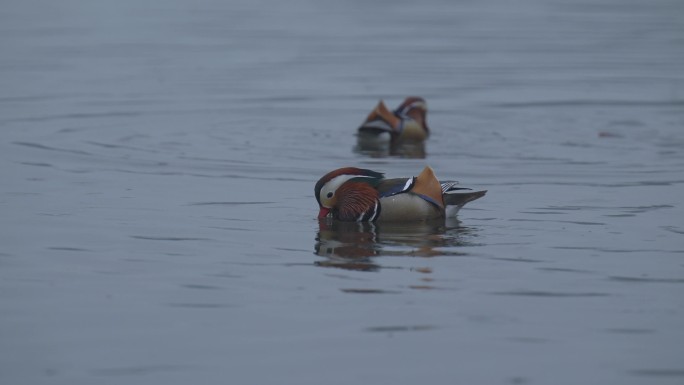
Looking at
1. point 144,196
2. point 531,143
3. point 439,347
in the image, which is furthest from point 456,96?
point 439,347

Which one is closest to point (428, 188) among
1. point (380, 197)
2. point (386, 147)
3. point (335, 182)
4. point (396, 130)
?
point (380, 197)

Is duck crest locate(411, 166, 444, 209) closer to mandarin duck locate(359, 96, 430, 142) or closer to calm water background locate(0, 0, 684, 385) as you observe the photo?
calm water background locate(0, 0, 684, 385)

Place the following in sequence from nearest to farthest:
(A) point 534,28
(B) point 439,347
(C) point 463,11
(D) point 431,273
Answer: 1. (B) point 439,347
2. (D) point 431,273
3. (A) point 534,28
4. (C) point 463,11

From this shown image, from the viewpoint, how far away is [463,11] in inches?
1425

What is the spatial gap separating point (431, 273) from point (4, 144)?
26.6 feet

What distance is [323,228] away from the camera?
11.9 m

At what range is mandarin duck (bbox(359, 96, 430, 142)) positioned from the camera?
17656mm

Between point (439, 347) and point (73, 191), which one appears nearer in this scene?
point (439, 347)

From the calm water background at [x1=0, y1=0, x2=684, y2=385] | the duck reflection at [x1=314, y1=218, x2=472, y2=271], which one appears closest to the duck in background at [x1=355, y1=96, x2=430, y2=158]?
the calm water background at [x1=0, y1=0, x2=684, y2=385]

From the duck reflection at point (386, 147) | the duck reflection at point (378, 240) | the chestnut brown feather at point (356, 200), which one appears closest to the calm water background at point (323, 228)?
the duck reflection at point (378, 240)

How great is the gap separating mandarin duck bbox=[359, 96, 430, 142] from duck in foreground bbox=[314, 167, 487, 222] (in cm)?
546

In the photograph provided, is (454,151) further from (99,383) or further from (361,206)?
(99,383)

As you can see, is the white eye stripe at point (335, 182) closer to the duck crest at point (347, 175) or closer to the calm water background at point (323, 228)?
the duck crest at point (347, 175)

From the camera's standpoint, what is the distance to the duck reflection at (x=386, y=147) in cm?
1686
